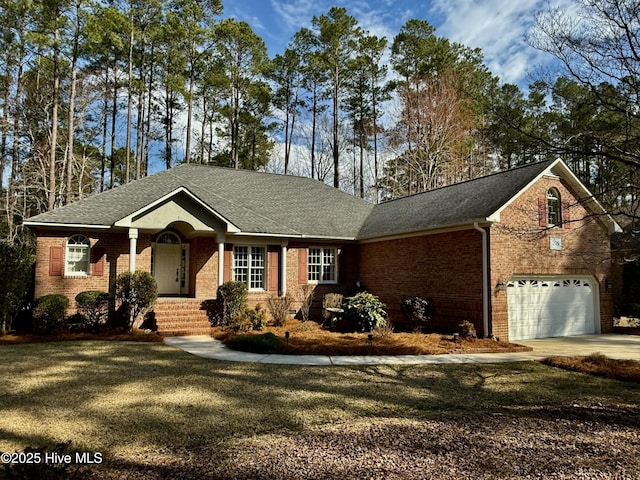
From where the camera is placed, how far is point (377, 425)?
540 cm

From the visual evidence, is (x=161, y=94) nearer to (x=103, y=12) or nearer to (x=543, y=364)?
(x=103, y=12)

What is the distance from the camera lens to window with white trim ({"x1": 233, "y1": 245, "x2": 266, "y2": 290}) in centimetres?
1631

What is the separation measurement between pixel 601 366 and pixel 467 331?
3789mm

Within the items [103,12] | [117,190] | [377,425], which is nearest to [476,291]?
[377,425]

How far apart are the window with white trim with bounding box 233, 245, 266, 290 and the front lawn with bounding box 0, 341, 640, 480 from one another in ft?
24.4

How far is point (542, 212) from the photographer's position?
14078 mm

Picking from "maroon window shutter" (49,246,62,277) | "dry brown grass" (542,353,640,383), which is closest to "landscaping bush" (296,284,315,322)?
"maroon window shutter" (49,246,62,277)

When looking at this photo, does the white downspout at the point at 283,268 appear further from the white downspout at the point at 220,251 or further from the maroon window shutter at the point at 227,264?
the white downspout at the point at 220,251

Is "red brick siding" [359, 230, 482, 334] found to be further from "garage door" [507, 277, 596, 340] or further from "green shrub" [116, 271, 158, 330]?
"green shrub" [116, 271, 158, 330]

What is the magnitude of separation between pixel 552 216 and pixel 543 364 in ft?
22.5

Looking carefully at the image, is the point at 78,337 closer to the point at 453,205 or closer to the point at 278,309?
the point at 278,309

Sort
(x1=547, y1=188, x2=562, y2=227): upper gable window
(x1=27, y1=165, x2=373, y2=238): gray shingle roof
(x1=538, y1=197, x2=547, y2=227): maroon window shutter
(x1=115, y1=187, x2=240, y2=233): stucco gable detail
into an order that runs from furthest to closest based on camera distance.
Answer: (x1=27, y1=165, x2=373, y2=238): gray shingle roof → (x1=547, y1=188, x2=562, y2=227): upper gable window → (x1=538, y1=197, x2=547, y2=227): maroon window shutter → (x1=115, y1=187, x2=240, y2=233): stucco gable detail

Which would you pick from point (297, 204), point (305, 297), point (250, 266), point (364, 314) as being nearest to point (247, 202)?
point (297, 204)

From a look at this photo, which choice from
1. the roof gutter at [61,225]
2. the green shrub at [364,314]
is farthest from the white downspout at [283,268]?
the roof gutter at [61,225]
